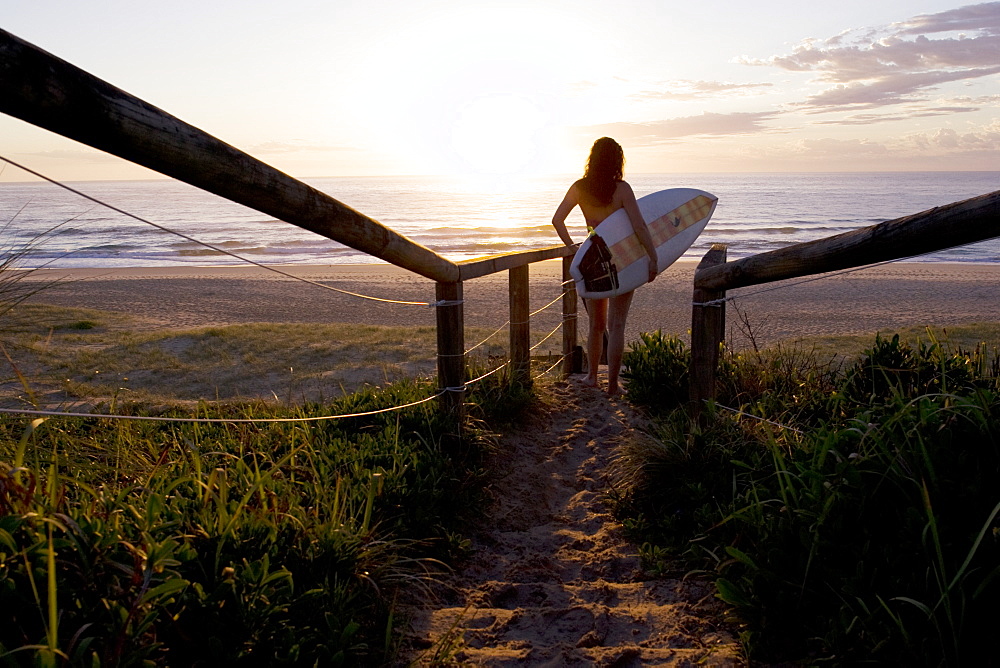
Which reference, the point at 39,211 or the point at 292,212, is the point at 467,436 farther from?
the point at 39,211

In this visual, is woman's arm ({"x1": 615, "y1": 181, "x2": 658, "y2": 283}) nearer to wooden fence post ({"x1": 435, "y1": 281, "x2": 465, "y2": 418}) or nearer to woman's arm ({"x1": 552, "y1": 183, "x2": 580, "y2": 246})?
woman's arm ({"x1": 552, "y1": 183, "x2": 580, "y2": 246})

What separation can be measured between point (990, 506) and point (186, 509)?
7.72 ft

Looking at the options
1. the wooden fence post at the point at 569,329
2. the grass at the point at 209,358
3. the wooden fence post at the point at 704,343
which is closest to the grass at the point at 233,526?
the grass at the point at 209,358

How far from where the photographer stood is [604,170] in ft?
19.1

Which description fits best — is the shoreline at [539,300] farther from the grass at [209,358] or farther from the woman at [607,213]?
the woman at [607,213]

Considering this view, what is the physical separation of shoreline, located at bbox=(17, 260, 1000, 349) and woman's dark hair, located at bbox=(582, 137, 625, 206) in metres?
3.25

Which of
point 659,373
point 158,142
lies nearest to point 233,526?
point 158,142

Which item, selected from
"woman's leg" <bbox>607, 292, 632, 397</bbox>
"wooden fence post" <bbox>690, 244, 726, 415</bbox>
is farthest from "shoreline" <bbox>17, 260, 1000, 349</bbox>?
A: "wooden fence post" <bbox>690, 244, 726, 415</bbox>

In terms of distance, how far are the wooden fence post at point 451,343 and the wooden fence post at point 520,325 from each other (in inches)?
56.0

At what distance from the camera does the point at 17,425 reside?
3.96 m

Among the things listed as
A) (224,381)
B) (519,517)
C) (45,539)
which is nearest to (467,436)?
(519,517)

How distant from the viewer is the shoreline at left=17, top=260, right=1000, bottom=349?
11.7 metres

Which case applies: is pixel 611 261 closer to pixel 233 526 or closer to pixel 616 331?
pixel 616 331

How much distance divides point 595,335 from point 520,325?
830 millimetres
